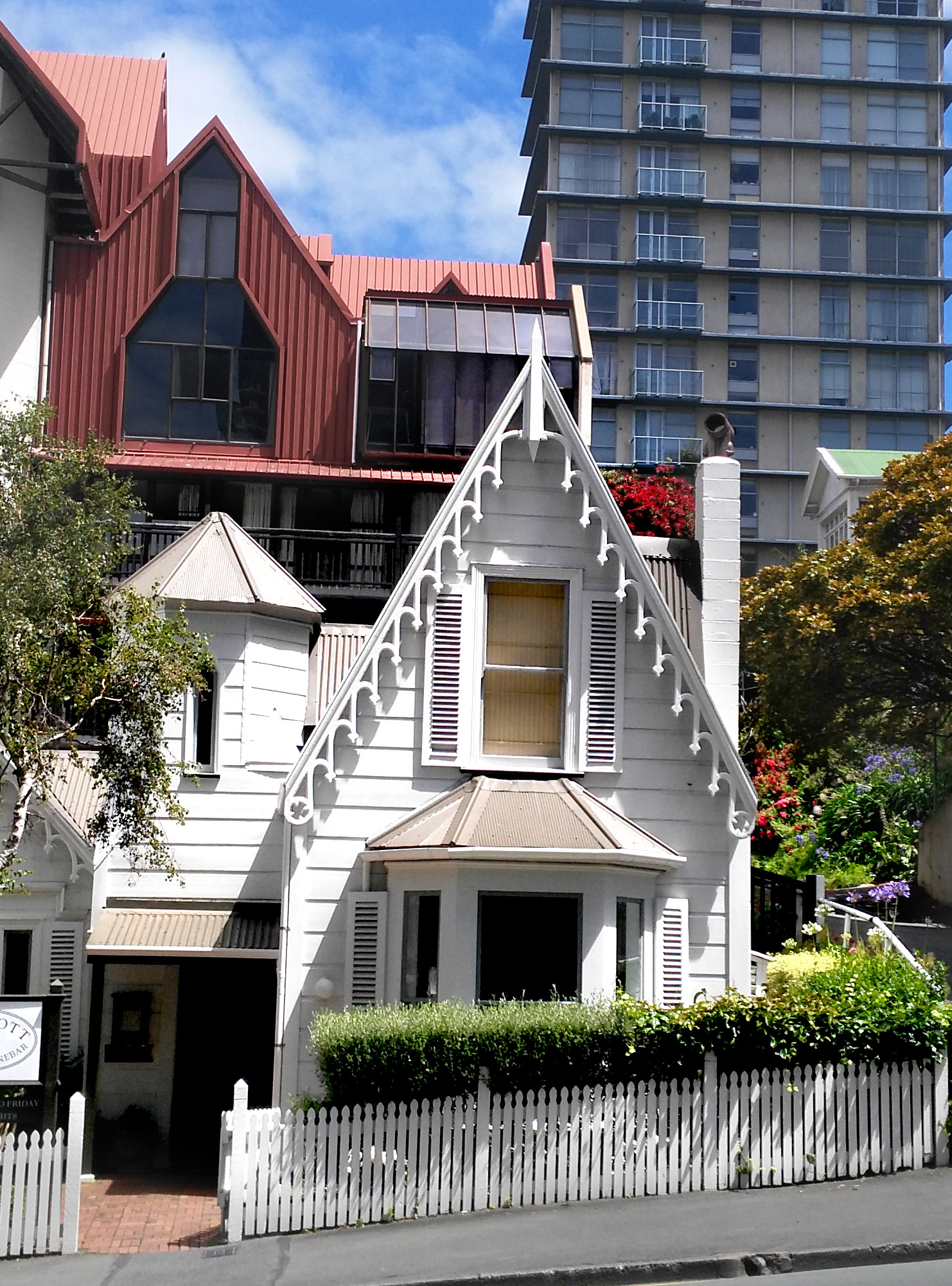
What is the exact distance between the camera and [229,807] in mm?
18344

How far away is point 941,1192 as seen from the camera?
1330 cm

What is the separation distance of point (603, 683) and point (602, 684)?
0.02 meters

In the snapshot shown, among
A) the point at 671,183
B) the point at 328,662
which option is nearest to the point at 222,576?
the point at 328,662

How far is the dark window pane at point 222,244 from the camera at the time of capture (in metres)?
32.1

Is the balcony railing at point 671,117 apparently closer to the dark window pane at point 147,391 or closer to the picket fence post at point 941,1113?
the dark window pane at point 147,391

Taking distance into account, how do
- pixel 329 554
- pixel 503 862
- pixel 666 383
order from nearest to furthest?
pixel 503 862 → pixel 329 554 → pixel 666 383

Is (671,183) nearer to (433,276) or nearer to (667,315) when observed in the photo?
(667,315)

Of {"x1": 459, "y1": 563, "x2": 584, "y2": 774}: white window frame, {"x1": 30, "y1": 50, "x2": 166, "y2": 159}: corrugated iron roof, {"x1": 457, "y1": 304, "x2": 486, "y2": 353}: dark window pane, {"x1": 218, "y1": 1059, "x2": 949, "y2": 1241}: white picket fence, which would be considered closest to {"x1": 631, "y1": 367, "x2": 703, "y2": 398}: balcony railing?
{"x1": 30, "y1": 50, "x2": 166, "y2": 159}: corrugated iron roof

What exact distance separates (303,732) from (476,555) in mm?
4523

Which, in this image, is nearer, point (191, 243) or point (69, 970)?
point (69, 970)

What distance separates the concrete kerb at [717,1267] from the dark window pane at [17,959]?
27.8ft

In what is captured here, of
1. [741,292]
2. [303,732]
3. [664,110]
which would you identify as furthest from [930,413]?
[303,732]

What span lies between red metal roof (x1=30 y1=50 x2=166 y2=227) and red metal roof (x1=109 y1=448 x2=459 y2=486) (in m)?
6.82

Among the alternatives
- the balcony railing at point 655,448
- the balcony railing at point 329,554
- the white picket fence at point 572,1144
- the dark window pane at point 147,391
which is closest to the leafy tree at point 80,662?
the white picket fence at point 572,1144
